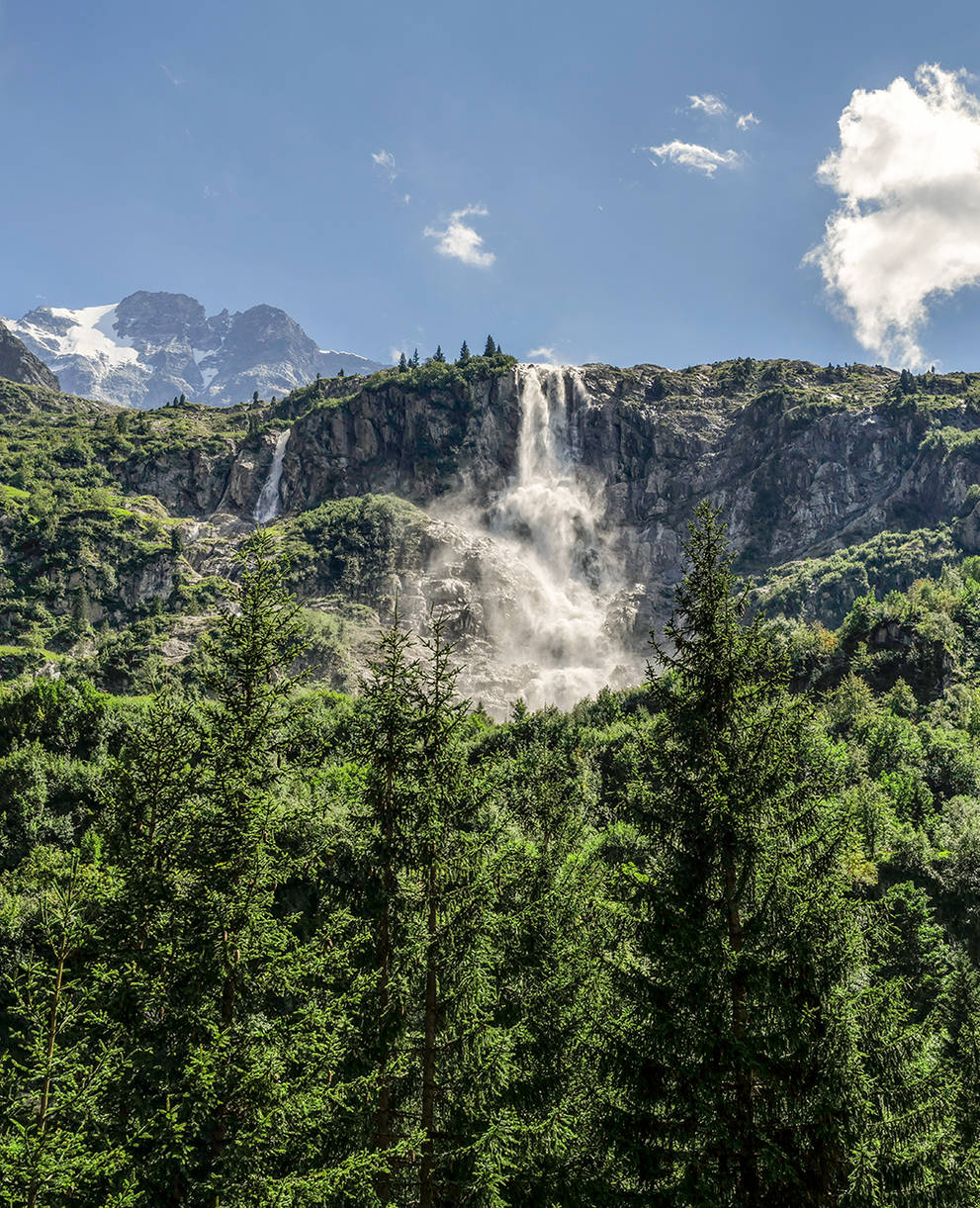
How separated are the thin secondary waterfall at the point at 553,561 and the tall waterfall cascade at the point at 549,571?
0.23m

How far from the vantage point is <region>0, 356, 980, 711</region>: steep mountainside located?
13600 centimetres

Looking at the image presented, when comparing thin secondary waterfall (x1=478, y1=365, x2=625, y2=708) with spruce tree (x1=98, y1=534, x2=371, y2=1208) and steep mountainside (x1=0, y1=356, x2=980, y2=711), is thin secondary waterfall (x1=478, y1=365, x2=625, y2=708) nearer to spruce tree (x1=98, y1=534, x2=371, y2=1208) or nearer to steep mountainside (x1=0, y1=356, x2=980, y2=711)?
steep mountainside (x1=0, y1=356, x2=980, y2=711)

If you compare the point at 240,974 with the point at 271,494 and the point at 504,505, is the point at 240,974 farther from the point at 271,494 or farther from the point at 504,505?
the point at 271,494

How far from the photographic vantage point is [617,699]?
92.6 metres

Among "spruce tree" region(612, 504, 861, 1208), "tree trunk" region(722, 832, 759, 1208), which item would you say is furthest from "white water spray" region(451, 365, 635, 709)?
"tree trunk" region(722, 832, 759, 1208)

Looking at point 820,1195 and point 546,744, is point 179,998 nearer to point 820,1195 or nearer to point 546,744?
point 820,1195

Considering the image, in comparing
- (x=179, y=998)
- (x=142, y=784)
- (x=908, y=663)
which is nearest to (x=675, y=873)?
(x=179, y=998)

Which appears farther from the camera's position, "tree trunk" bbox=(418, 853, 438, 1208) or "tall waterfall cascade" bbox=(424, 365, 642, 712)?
"tall waterfall cascade" bbox=(424, 365, 642, 712)

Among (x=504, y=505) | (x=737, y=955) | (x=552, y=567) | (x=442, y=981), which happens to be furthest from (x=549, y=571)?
(x=737, y=955)

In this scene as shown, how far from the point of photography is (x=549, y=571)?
161 m

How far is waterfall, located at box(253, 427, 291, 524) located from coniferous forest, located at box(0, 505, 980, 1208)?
159958 millimetres

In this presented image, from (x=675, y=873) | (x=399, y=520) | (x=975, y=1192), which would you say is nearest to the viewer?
(x=975, y=1192)

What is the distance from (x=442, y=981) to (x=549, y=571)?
5873 inches

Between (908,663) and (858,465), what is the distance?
326 feet
